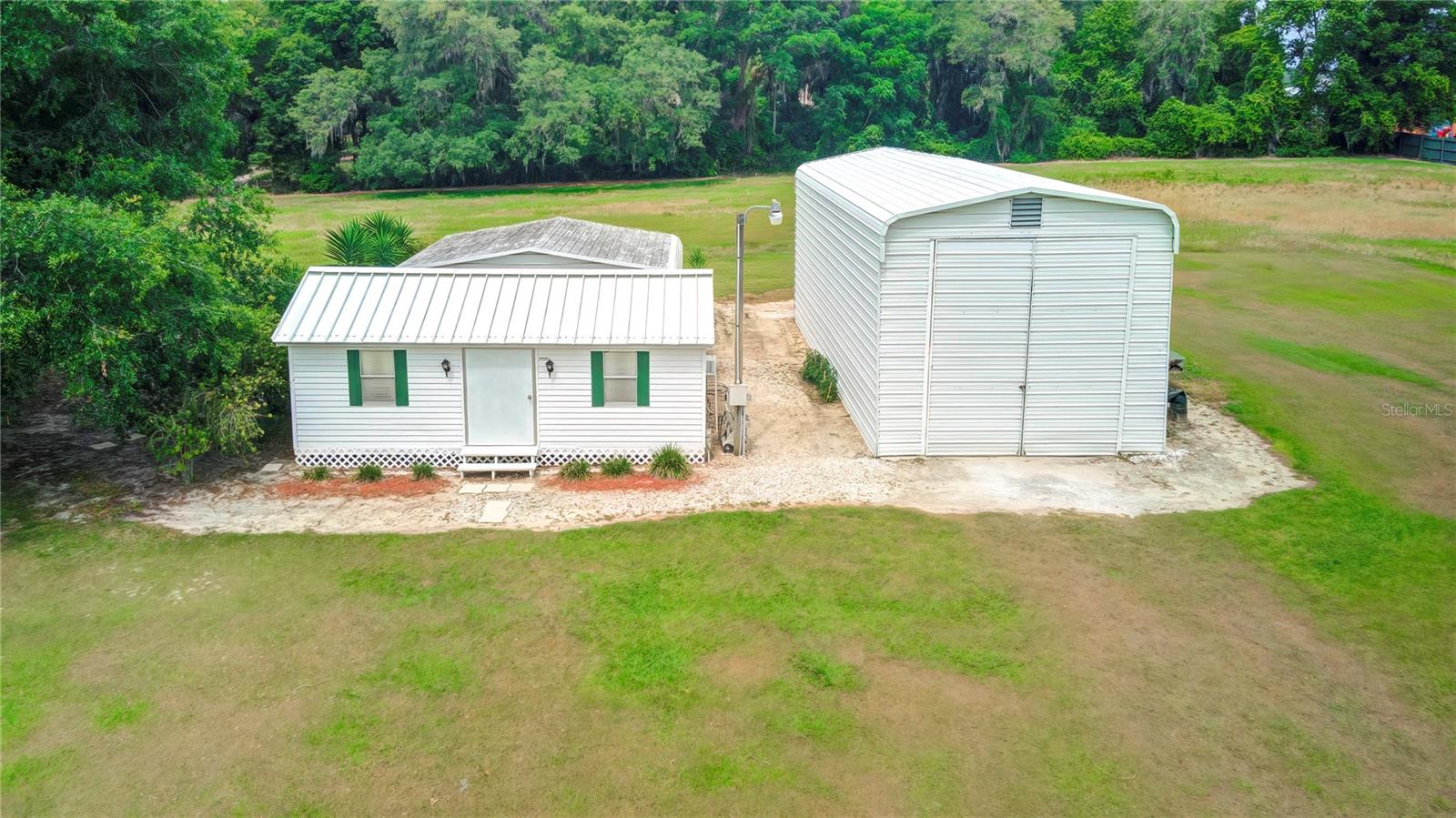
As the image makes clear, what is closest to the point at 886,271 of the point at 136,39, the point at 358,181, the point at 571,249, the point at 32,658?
the point at 571,249

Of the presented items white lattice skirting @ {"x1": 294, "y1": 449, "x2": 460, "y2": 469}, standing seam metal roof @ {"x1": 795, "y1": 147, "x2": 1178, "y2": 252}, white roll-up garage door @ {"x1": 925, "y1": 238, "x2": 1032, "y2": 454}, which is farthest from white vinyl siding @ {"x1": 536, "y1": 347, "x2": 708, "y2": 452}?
standing seam metal roof @ {"x1": 795, "y1": 147, "x2": 1178, "y2": 252}

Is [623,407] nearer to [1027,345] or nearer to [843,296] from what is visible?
[843,296]

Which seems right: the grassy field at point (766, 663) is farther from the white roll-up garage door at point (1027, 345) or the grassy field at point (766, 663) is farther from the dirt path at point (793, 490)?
the white roll-up garage door at point (1027, 345)

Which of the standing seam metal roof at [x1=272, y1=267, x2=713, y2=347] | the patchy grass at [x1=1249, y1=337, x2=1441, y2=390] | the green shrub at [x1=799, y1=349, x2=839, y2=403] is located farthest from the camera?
the patchy grass at [x1=1249, y1=337, x2=1441, y2=390]

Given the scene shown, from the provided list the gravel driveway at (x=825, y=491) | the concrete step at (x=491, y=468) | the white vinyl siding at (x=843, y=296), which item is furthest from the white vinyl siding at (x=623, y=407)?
the white vinyl siding at (x=843, y=296)

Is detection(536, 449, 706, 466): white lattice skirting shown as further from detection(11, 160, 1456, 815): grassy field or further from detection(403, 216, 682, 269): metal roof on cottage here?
detection(403, 216, 682, 269): metal roof on cottage

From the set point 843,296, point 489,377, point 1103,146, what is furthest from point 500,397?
point 1103,146
